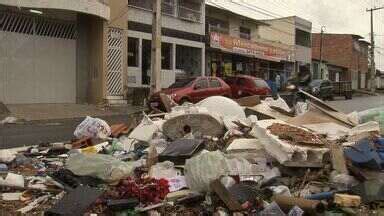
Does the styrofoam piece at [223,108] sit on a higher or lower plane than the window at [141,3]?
lower

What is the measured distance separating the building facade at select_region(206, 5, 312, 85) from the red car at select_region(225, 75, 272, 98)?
4145 millimetres

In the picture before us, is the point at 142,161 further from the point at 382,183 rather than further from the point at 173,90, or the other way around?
the point at 173,90

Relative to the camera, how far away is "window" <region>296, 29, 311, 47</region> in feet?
200

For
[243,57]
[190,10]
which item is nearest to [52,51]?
[190,10]

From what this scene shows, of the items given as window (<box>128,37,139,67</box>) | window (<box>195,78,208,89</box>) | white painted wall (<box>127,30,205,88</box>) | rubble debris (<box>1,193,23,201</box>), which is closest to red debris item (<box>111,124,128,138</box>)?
rubble debris (<box>1,193,23,201</box>)

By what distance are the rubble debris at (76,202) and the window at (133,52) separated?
82.0 feet

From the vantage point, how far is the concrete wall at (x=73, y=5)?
22.8 meters

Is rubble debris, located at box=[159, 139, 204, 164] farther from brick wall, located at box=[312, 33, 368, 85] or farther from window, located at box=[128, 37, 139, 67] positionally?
brick wall, located at box=[312, 33, 368, 85]

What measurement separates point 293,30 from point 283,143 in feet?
169

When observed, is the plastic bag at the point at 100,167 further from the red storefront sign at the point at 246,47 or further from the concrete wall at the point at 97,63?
the red storefront sign at the point at 246,47

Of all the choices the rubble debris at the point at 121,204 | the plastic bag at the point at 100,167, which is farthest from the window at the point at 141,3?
the rubble debris at the point at 121,204

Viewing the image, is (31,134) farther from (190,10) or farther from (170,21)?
(190,10)

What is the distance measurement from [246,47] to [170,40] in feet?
29.7

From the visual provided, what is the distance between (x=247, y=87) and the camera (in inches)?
1131
